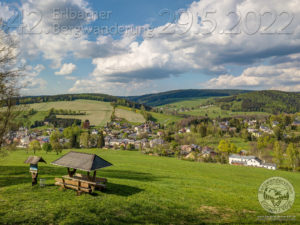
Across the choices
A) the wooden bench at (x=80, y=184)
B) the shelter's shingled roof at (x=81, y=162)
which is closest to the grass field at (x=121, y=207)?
the wooden bench at (x=80, y=184)

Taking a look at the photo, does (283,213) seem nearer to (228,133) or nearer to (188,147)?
(188,147)

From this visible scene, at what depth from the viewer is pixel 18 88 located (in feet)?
69.7

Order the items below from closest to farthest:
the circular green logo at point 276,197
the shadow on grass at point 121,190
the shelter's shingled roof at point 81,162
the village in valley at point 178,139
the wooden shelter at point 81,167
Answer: the shelter's shingled roof at point 81,162, the wooden shelter at point 81,167, the circular green logo at point 276,197, the shadow on grass at point 121,190, the village in valley at point 178,139

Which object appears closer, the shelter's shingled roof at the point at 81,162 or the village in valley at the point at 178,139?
the shelter's shingled roof at the point at 81,162

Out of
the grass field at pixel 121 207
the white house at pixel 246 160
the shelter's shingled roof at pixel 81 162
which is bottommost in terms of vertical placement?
the white house at pixel 246 160

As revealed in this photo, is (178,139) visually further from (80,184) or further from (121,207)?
(121,207)

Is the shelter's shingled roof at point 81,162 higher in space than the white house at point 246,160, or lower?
higher

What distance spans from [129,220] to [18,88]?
57.4 feet

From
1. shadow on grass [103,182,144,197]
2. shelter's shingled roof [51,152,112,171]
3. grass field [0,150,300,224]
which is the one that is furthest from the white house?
shelter's shingled roof [51,152,112,171]

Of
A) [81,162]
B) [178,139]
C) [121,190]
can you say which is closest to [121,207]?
[121,190]

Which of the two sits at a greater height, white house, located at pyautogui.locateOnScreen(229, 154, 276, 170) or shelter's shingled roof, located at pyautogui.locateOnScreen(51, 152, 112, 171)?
shelter's shingled roof, located at pyautogui.locateOnScreen(51, 152, 112, 171)

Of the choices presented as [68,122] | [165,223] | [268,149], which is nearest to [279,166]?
[268,149]

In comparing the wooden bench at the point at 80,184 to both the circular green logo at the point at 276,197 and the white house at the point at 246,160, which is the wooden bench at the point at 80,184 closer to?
the circular green logo at the point at 276,197

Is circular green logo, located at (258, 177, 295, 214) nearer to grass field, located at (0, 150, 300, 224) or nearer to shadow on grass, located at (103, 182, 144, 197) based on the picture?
grass field, located at (0, 150, 300, 224)
